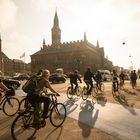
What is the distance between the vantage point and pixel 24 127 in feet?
24.2

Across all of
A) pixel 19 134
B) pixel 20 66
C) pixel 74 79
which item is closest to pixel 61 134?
pixel 19 134

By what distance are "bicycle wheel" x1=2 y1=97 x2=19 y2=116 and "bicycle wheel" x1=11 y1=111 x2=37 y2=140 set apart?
3483mm

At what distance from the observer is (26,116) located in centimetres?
734

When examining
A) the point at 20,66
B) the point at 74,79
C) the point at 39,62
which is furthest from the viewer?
the point at 20,66

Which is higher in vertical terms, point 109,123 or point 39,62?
point 39,62

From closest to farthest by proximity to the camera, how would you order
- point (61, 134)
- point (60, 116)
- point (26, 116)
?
point (26, 116)
point (61, 134)
point (60, 116)

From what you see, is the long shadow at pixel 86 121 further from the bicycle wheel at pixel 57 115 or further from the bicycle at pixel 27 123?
the bicycle at pixel 27 123

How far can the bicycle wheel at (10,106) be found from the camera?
11094mm

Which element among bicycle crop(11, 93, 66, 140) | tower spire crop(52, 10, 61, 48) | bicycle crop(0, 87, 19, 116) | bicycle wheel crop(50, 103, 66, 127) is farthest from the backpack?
tower spire crop(52, 10, 61, 48)

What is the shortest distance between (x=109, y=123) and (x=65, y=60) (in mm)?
101287

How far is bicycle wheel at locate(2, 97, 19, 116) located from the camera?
36.4 ft

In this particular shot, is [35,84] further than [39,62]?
No

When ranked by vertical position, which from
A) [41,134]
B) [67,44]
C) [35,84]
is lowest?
[41,134]

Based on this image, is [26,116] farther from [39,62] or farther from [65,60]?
[39,62]
